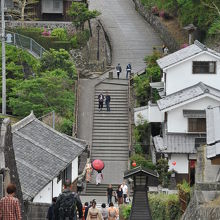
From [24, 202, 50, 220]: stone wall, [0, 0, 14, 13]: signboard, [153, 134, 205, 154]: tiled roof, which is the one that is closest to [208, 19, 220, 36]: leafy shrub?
[153, 134, 205, 154]: tiled roof

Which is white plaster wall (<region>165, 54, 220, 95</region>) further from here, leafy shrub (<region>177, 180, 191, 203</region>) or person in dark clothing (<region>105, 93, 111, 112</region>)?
leafy shrub (<region>177, 180, 191, 203</region>)

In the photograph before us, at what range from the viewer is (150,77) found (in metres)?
66.2

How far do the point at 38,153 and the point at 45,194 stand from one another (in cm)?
291

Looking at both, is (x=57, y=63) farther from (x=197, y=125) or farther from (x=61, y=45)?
(x=197, y=125)

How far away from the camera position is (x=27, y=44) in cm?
7225

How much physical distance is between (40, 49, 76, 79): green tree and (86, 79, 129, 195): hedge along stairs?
223cm

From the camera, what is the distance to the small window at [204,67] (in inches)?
2368

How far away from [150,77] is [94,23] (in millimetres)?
14991

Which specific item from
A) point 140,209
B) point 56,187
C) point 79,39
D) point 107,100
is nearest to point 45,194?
point 56,187

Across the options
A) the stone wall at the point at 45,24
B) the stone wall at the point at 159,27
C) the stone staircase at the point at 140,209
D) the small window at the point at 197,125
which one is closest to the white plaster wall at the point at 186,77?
the small window at the point at 197,125

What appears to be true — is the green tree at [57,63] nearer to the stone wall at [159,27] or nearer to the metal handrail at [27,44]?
the metal handrail at [27,44]

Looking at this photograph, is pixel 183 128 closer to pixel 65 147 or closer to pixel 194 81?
pixel 194 81

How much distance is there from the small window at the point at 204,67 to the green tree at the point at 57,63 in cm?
1082

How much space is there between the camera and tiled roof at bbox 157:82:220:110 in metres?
58.2
